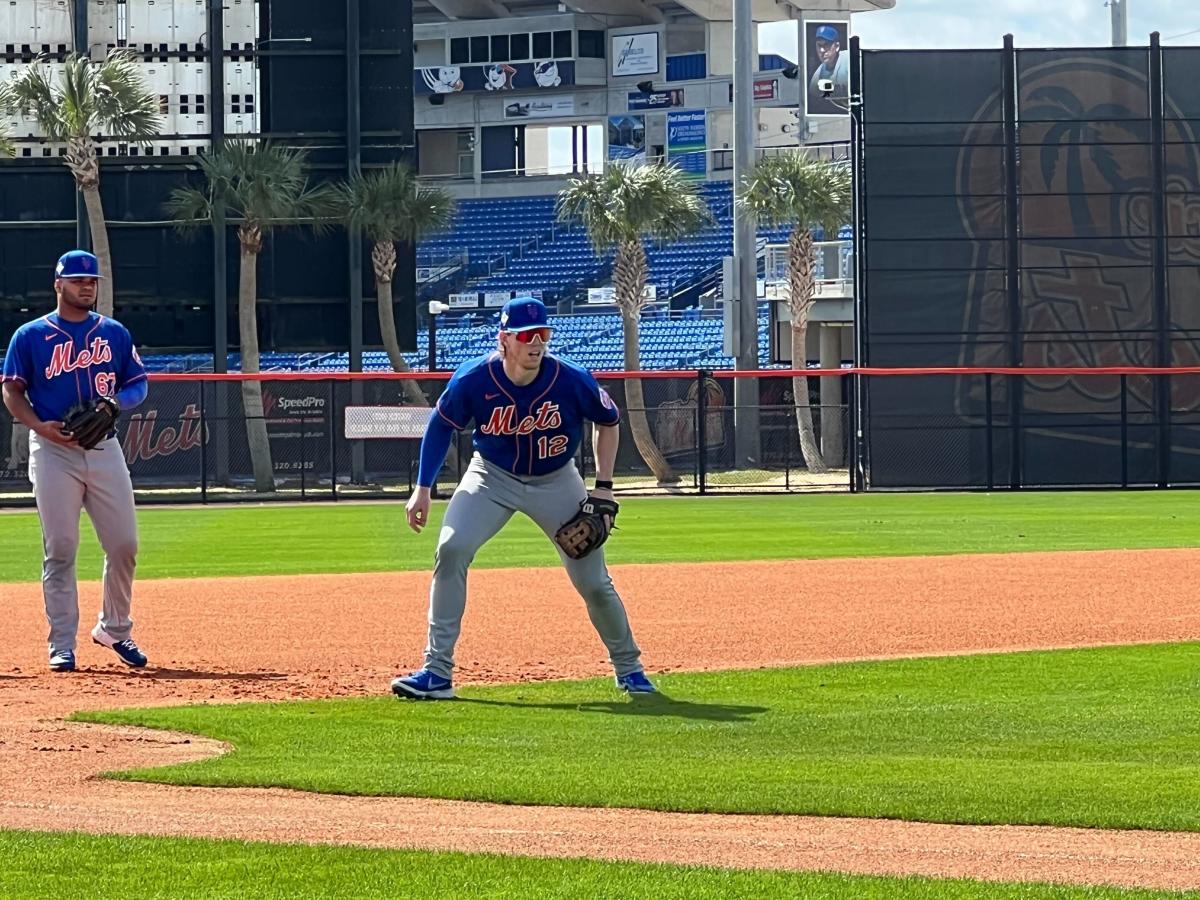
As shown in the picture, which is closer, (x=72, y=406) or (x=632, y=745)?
(x=632, y=745)

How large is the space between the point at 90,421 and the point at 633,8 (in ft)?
212

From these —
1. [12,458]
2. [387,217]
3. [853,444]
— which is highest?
[387,217]

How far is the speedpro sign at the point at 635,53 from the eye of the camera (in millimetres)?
69625

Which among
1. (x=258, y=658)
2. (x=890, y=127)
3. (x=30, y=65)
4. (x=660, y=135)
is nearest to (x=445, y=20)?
(x=660, y=135)

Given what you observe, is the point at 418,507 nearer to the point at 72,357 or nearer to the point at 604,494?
the point at 604,494

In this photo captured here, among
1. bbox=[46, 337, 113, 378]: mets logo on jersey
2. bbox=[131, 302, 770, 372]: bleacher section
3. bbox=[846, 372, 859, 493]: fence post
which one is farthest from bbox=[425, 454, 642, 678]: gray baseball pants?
bbox=[131, 302, 770, 372]: bleacher section

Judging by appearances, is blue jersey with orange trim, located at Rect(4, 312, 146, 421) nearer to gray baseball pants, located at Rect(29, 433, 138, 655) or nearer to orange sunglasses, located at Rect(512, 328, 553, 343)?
gray baseball pants, located at Rect(29, 433, 138, 655)

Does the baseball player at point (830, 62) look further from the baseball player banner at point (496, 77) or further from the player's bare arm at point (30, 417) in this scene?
the player's bare arm at point (30, 417)

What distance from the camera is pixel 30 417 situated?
28.2 feet

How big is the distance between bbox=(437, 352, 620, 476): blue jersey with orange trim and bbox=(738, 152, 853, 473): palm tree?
3453cm

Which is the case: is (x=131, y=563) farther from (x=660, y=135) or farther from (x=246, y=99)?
(x=660, y=135)

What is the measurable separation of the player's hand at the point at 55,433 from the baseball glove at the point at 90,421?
0.02m

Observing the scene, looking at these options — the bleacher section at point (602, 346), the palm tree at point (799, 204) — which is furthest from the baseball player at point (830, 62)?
the palm tree at point (799, 204)

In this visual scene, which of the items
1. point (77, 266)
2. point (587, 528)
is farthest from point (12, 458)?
point (587, 528)
